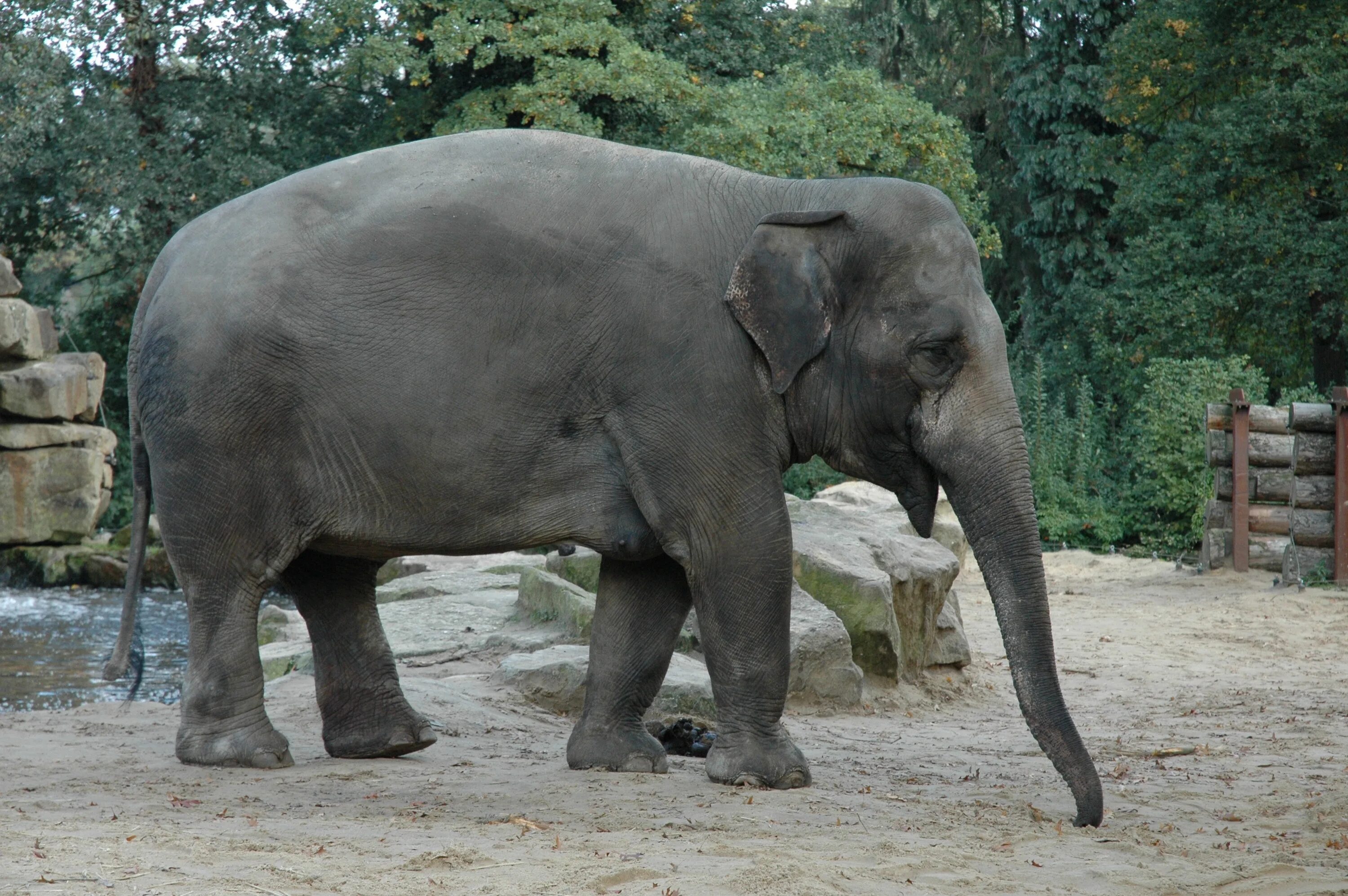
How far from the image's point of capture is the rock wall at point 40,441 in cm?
1747

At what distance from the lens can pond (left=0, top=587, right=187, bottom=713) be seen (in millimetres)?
9617

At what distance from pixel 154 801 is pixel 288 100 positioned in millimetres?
19712

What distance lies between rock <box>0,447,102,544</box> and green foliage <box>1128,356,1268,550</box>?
1272 cm

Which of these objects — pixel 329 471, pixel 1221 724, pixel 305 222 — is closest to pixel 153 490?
pixel 329 471

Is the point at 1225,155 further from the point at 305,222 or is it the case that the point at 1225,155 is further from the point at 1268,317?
the point at 305,222

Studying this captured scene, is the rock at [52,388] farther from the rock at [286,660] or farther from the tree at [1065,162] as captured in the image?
the tree at [1065,162]

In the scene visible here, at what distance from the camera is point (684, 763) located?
5.82 metres

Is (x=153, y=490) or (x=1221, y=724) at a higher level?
(x=153, y=490)

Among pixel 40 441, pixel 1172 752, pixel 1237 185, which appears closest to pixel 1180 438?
pixel 1237 185

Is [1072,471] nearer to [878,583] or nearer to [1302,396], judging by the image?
[1302,396]

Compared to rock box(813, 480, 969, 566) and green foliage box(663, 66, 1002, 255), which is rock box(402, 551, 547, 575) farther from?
green foliage box(663, 66, 1002, 255)

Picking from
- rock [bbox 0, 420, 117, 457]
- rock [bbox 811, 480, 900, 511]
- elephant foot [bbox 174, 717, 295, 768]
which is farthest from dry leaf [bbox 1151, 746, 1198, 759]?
rock [bbox 0, 420, 117, 457]

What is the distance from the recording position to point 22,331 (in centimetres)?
1778

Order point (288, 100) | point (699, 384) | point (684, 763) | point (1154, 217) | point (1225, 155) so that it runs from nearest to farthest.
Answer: point (699, 384), point (684, 763), point (1225, 155), point (1154, 217), point (288, 100)
